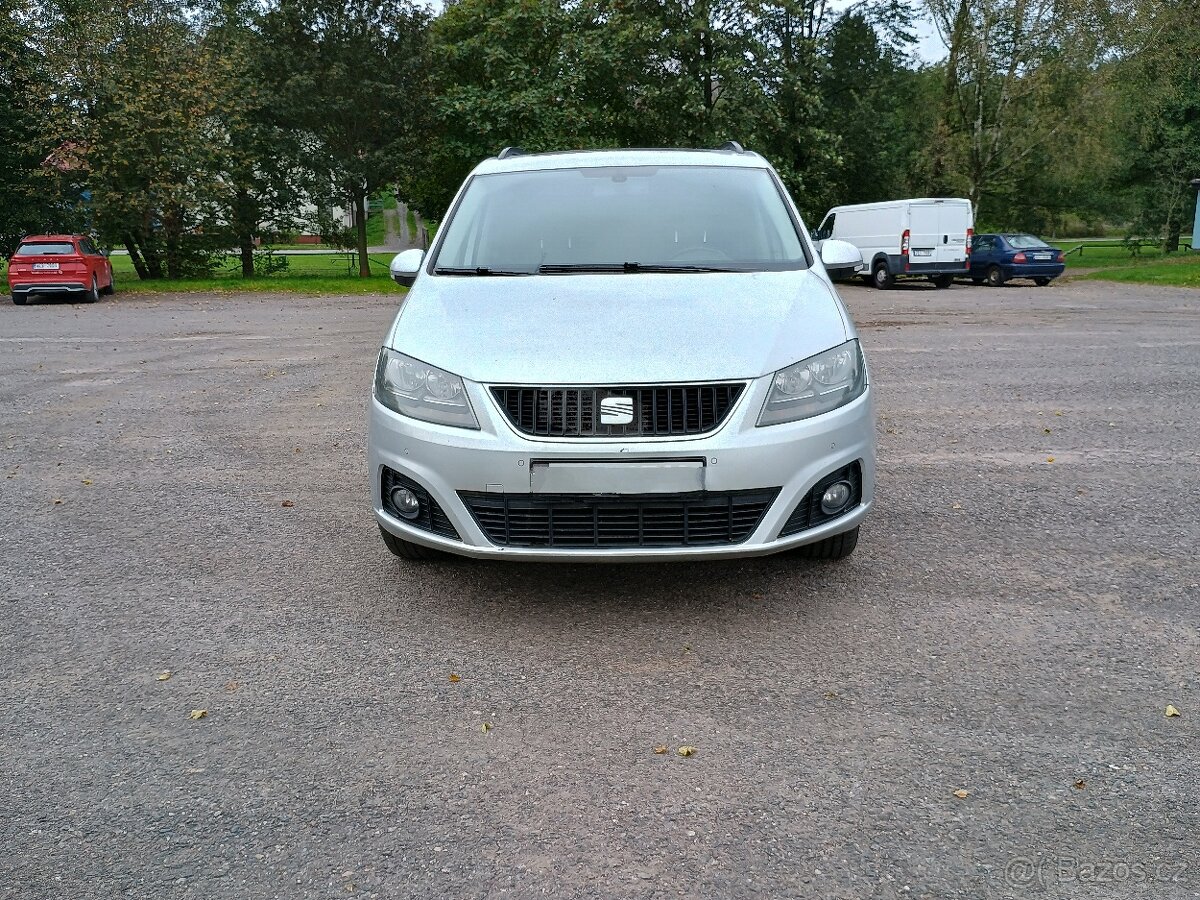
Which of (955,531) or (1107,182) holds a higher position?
(1107,182)

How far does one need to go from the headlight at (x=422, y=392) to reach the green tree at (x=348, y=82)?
30015 mm

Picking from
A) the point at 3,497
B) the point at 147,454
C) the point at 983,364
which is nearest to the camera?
the point at 3,497

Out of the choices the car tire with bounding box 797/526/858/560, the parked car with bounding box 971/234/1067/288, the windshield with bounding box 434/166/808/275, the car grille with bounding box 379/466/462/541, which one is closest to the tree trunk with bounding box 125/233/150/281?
the parked car with bounding box 971/234/1067/288

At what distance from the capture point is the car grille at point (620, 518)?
12.2 feet

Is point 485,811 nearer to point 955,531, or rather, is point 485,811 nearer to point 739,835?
point 739,835

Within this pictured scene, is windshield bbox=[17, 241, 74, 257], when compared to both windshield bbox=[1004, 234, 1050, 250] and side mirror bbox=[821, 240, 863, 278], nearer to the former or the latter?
windshield bbox=[1004, 234, 1050, 250]

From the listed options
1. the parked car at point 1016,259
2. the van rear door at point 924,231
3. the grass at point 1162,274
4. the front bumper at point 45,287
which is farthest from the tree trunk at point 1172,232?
the front bumper at point 45,287

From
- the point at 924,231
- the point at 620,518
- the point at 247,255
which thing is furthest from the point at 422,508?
the point at 247,255

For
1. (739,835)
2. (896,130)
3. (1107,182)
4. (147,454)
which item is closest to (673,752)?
(739,835)

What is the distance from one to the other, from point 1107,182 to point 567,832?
5075 cm

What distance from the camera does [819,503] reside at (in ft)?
13.0

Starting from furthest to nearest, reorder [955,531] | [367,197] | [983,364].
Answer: [367,197] → [983,364] → [955,531]

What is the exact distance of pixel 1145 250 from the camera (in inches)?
1891

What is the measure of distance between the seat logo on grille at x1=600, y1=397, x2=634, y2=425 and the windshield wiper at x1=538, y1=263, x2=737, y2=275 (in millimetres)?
1175
